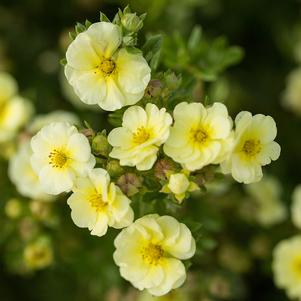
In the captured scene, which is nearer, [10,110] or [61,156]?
[61,156]

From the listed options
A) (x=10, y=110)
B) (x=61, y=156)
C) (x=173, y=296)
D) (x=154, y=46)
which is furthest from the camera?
(x=10, y=110)

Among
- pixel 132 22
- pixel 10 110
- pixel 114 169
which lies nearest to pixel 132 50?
pixel 132 22

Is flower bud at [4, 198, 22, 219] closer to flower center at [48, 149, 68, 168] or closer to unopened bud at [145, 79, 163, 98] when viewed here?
flower center at [48, 149, 68, 168]

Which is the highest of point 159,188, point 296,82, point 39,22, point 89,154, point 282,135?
point 89,154

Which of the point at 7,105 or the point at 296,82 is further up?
the point at 7,105

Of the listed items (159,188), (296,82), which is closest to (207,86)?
(296,82)

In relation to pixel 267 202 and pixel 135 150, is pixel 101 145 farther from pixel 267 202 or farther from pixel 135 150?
pixel 267 202

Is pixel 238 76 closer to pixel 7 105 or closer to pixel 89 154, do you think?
pixel 7 105
